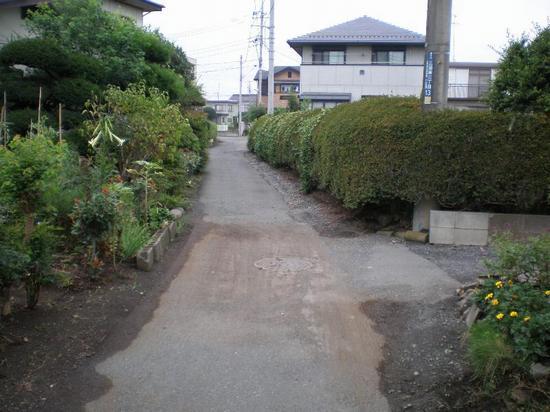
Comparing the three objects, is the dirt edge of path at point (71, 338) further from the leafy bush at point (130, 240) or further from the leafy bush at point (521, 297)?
the leafy bush at point (521, 297)

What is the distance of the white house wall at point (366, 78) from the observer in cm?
3225

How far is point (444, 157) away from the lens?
850cm

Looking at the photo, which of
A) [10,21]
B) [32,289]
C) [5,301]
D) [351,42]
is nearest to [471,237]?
[32,289]

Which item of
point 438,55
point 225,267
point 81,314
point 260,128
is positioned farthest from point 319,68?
point 81,314

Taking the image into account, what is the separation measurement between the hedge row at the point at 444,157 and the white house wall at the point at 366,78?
2294cm

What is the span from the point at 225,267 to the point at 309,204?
5.27 metres

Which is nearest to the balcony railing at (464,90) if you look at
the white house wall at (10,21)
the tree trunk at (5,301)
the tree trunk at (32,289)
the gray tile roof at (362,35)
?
the gray tile roof at (362,35)

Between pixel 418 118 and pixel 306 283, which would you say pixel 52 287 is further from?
pixel 418 118

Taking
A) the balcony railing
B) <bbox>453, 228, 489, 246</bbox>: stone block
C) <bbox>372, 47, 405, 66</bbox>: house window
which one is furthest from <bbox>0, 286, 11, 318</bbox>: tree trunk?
<bbox>372, 47, 405, 66</bbox>: house window

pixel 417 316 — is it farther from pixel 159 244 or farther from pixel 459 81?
pixel 459 81

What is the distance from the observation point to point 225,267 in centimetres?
763

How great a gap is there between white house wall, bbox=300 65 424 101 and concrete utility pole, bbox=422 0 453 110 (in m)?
23.2

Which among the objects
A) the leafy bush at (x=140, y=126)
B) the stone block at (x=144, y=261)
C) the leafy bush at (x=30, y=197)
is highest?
the leafy bush at (x=140, y=126)

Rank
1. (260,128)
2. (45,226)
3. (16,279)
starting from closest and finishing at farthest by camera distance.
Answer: (16,279), (45,226), (260,128)
